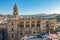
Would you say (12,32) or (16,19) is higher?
(16,19)

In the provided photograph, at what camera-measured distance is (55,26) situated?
5.91 meters

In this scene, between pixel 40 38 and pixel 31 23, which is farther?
pixel 31 23

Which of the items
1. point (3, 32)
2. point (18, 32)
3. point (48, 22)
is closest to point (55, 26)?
point (48, 22)

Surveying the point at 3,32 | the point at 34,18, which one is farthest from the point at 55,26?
the point at 3,32

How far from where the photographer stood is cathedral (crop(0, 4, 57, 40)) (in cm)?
547

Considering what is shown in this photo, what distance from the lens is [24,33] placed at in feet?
18.1

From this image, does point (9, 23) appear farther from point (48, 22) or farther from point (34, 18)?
point (48, 22)

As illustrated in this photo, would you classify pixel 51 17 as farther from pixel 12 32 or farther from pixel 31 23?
pixel 12 32

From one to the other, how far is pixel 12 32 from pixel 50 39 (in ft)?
4.82

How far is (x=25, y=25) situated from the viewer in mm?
5758

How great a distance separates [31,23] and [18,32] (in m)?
0.57

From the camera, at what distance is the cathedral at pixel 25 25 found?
547cm

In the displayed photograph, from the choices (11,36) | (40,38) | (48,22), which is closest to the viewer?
(40,38)

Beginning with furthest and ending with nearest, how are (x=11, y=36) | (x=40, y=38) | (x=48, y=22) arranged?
(x=48, y=22)
(x=11, y=36)
(x=40, y=38)
